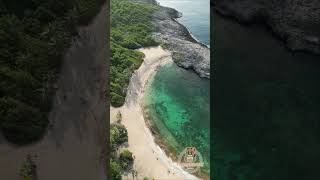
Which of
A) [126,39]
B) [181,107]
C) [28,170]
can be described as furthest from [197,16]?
[28,170]

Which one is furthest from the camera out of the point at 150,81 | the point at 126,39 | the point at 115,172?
the point at 126,39

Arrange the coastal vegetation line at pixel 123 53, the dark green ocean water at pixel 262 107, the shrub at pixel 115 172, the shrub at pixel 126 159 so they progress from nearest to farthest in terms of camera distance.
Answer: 1. the shrub at pixel 115 172
2. the shrub at pixel 126 159
3. the coastal vegetation line at pixel 123 53
4. the dark green ocean water at pixel 262 107

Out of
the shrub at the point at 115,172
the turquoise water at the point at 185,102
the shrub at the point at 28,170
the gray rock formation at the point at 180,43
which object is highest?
the gray rock formation at the point at 180,43

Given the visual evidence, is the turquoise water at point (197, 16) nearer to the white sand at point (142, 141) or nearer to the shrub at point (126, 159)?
the white sand at point (142, 141)

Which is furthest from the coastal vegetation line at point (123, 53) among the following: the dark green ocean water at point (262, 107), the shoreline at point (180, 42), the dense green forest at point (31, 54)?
the dark green ocean water at point (262, 107)

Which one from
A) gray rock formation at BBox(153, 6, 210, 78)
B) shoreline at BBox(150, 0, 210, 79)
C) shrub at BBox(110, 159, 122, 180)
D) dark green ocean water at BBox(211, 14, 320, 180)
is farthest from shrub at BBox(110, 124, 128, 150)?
gray rock formation at BBox(153, 6, 210, 78)

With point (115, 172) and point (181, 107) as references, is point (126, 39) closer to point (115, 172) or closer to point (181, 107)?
point (181, 107)

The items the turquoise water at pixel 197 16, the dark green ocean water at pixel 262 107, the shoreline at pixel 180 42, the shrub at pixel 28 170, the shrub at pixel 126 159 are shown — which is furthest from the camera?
the turquoise water at pixel 197 16
